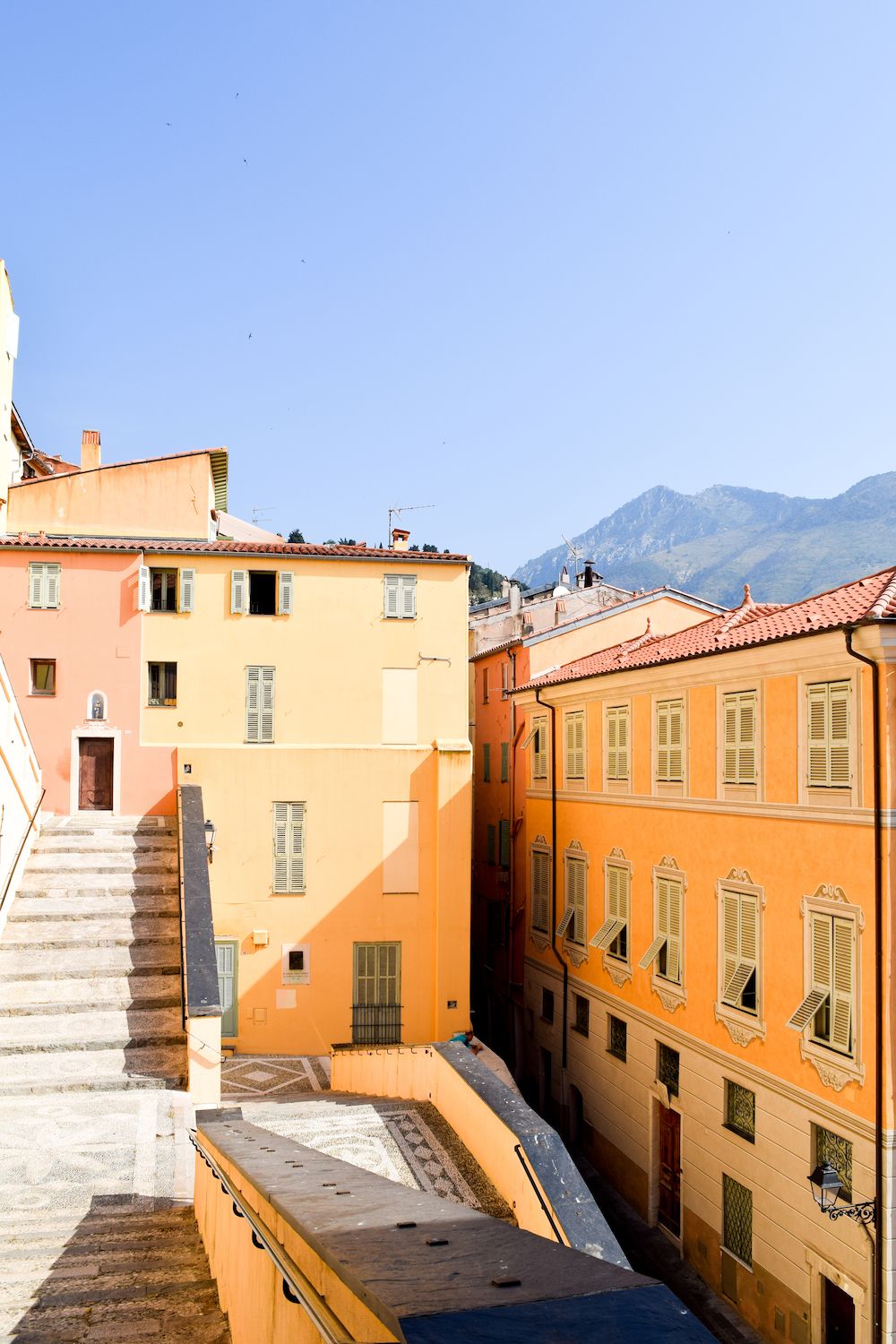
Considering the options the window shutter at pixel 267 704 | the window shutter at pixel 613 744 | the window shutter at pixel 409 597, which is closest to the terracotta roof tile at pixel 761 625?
the window shutter at pixel 613 744

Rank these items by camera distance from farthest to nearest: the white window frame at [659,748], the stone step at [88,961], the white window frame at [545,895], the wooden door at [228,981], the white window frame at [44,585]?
the white window frame at [545,895], the white window frame at [44,585], the wooden door at [228,981], the white window frame at [659,748], the stone step at [88,961]

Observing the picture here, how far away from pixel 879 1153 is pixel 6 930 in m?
12.8

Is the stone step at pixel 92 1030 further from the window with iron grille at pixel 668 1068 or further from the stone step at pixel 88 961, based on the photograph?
the window with iron grille at pixel 668 1068

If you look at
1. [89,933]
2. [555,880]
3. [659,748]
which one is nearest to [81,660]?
[89,933]

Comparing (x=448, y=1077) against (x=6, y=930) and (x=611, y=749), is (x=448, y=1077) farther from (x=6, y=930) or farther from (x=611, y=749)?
(x=611, y=749)

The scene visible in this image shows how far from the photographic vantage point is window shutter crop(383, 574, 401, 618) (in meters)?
24.7

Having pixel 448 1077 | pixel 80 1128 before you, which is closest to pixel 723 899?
pixel 448 1077

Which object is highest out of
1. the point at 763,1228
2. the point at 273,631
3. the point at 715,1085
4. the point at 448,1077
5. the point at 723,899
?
the point at 273,631

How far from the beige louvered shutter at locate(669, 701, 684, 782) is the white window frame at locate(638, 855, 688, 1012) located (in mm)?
1759

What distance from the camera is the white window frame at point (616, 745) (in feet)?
74.8

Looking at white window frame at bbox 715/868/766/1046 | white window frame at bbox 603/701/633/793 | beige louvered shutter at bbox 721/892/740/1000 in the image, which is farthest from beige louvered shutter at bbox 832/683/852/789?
white window frame at bbox 603/701/633/793

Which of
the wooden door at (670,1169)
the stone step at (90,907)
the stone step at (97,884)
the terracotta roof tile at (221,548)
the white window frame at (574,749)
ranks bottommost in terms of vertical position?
the wooden door at (670,1169)

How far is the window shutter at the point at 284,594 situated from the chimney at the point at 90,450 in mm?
12637

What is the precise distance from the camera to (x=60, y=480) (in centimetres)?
2580
